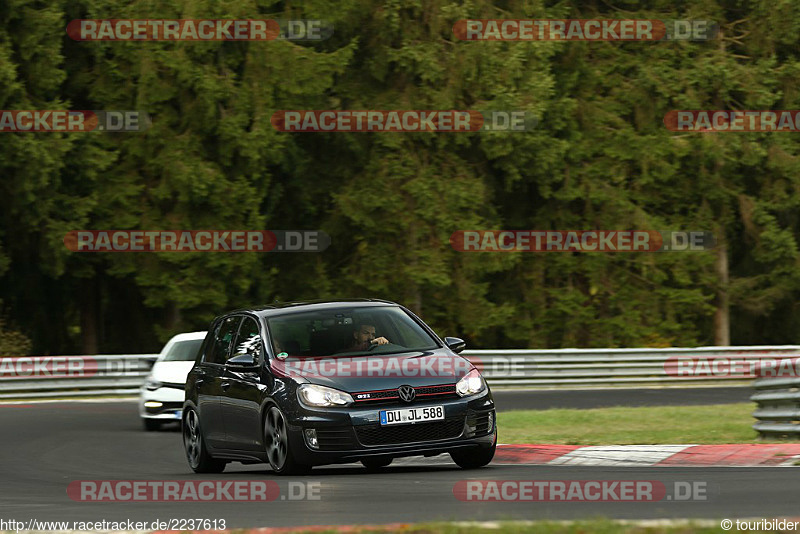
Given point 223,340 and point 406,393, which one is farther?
point 223,340

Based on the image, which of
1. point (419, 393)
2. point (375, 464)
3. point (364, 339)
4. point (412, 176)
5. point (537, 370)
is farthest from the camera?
point (412, 176)

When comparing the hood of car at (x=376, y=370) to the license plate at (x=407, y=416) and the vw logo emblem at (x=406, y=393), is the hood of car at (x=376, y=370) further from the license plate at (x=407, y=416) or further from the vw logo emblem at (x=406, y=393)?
the license plate at (x=407, y=416)

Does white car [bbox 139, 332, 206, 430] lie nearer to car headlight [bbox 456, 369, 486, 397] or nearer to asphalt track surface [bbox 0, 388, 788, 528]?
asphalt track surface [bbox 0, 388, 788, 528]

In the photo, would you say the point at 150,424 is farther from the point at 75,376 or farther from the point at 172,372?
the point at 75,376

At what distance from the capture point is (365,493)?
10375 mm

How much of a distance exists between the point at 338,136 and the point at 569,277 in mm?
8020

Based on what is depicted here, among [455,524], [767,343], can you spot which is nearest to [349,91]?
[767,343]

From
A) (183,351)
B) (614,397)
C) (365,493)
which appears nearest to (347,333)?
(365,493)

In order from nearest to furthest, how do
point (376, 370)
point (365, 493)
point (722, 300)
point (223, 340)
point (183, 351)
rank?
point (365, 493) < point (376, 370) < point (223, 340) < point (183, 351) < point (722, 300)

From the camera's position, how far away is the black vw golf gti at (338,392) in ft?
38.1

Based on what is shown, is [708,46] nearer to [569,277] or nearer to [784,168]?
[784,168]

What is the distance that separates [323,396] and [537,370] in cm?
1920

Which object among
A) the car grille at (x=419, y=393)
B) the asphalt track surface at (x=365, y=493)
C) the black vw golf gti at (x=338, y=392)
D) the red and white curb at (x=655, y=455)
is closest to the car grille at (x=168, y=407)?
the asphalt track surface at (x=365, y=493)

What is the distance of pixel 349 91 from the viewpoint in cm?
3828
